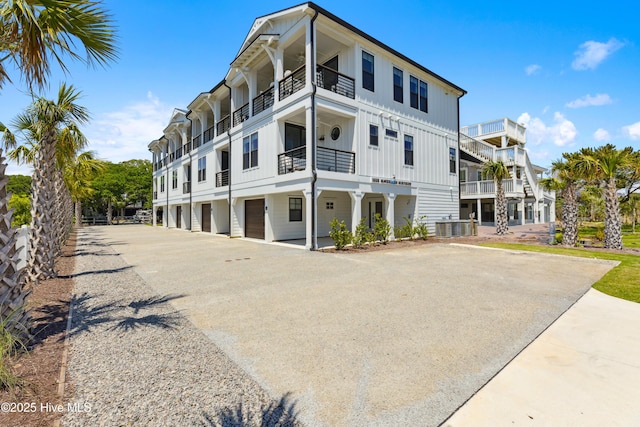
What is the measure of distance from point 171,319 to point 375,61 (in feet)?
50.0

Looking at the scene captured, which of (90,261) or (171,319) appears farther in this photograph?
(90,261)

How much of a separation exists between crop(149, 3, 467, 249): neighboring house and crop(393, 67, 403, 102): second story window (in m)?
0.09

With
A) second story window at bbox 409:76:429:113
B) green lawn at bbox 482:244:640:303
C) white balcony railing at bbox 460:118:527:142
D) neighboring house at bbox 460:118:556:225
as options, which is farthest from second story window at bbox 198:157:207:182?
white balcony railing at bbox 460:118:527:142

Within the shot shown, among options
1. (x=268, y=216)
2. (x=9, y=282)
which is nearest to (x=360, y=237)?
(x=268, y=216)

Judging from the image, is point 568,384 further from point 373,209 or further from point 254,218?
point 373,209

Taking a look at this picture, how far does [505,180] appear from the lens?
26.5 metres

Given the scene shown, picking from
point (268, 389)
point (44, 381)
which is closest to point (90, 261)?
point (44, 381)

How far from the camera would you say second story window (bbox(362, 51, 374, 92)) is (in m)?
14.8

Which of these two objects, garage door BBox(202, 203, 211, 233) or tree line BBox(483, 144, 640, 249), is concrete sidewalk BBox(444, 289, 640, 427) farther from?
garage door BBox(202, 203, 211, 233)

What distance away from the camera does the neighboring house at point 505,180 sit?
87.7ft

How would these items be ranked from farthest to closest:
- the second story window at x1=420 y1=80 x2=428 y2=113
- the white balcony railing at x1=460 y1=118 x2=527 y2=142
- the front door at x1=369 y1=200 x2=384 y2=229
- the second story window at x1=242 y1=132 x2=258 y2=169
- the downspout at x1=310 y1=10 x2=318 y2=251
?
the white balcony railing at x1=460 y1=118 x2=527 y2=142 → the front door at x1=369 y1=200 x2=384 y2=229 → the second story window at x1=420 y1=80 x2=428 y2=113 → the second story window at x1=242 y1=132 x2=258 y2=169 → the downspout at x1=310 y1=10 x2=318 y2=251

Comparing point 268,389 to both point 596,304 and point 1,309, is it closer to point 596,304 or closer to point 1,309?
point 1,309

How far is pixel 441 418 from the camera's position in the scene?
8.00 ft

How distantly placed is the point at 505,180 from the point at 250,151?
2273 cm
